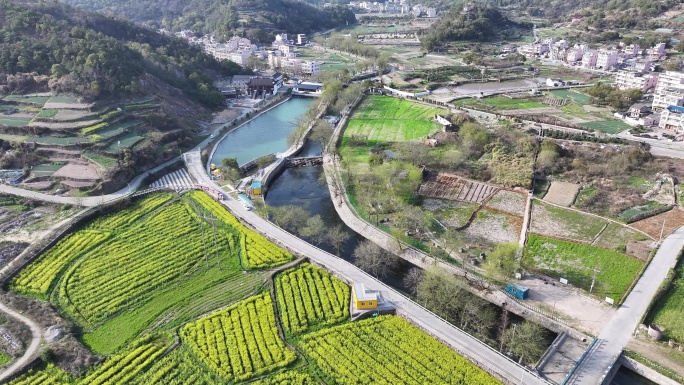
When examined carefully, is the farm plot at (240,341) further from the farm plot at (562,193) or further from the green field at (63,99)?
the green field at (63,99)

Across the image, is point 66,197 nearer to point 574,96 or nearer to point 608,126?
point 608,126

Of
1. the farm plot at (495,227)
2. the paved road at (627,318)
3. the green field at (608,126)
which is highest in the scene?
the green field at (608,126)

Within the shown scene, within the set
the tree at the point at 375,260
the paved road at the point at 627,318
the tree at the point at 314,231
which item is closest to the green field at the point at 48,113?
the tree at the point at 314,231

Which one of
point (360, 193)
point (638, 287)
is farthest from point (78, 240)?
point (638, 287)

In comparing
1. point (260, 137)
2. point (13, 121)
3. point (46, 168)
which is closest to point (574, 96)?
point (260, 137)

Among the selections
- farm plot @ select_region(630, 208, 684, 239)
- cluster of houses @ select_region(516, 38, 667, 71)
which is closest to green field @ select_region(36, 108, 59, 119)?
farm plot @ select_region(630, 208, 684, 239)

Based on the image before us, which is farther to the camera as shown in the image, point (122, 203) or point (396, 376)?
point (122, 203)

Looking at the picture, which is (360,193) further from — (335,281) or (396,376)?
(396,376)
